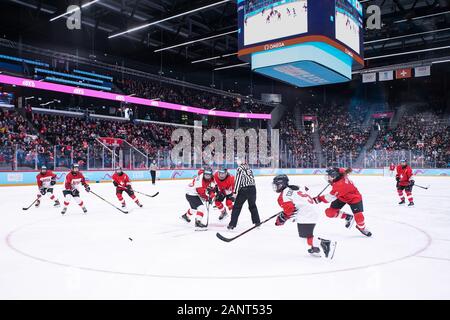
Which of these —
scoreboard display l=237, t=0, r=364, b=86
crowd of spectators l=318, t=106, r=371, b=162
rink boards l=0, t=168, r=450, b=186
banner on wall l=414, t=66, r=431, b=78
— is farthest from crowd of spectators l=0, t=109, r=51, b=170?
crowd of spectators l=318, t=106, r=371, b=162

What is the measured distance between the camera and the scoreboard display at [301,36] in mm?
7844

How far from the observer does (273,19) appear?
8.29m

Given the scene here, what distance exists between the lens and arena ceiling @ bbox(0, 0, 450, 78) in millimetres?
13219

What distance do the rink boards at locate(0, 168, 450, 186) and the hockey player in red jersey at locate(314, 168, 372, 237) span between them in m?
11.6

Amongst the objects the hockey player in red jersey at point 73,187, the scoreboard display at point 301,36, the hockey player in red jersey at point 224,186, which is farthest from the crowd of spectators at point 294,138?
the hockey player in red jersey at point 224,186

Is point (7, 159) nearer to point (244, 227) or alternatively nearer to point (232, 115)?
point (244, 227)

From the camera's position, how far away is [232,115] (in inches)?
1072

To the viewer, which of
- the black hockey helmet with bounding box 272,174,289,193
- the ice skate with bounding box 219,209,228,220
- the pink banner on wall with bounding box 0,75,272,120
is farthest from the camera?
the pink banner on wall with bounding box 0,75,272,120

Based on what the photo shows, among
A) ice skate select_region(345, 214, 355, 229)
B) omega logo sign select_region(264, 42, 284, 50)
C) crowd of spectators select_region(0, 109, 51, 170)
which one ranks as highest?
omega logo sign select_region(264, 42, 284, 50)

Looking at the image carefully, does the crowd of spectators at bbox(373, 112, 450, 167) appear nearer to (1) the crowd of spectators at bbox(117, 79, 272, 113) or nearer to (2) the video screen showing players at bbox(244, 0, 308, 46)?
(1) the crowd of spectators at bbox(117, 79, 272, 113)

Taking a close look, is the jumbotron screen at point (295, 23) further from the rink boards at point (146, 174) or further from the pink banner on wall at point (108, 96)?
the pink banner on wall at point (108, 96)

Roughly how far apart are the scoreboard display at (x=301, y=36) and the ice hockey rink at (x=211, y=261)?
370 centimetres

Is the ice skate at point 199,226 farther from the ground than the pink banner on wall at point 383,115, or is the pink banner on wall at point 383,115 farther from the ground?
the pink banner on wall at point 383,115

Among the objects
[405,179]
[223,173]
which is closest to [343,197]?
[223,173]
